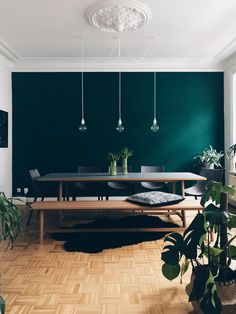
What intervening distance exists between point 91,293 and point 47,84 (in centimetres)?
520

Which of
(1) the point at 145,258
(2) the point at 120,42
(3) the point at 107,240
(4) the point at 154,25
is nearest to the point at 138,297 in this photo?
(1) the point at 145,258

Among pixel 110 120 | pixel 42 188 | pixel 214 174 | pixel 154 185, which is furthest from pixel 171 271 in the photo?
pixel 110 120

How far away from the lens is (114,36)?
17.1 ft

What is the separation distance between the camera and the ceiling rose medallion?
4.02 meters

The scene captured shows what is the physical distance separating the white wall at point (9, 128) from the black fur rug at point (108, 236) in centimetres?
254

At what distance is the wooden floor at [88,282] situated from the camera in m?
2.28

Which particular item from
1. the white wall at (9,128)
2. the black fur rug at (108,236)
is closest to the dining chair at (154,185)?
the black fur rug at (108,236)

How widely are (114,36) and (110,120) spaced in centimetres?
200

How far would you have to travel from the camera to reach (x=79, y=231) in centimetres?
396

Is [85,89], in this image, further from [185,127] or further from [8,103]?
[185,127]

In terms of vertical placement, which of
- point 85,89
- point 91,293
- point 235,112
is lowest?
point 91,293

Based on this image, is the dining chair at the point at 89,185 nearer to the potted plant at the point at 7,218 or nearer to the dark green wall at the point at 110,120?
the dark green wall at the point at 110,120

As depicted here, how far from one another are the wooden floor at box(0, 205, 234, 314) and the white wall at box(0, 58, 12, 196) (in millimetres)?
2849

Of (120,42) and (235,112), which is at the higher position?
(120,42)
